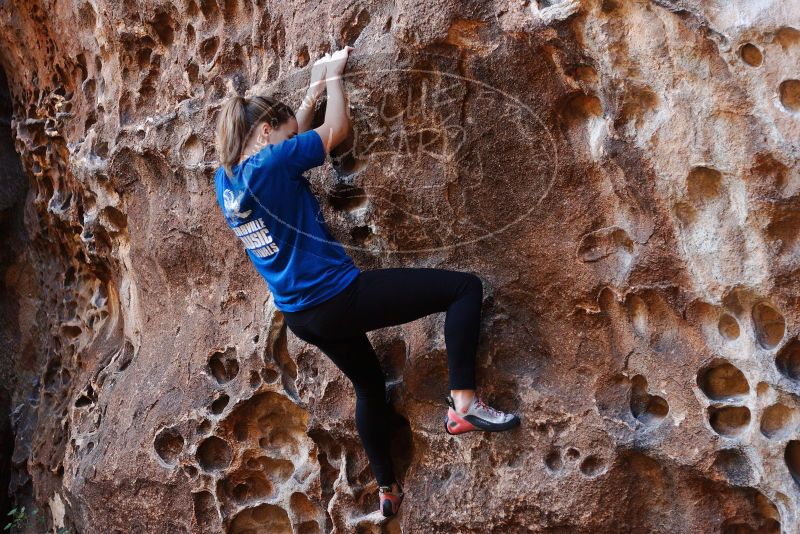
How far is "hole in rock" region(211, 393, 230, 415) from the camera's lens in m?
3.41

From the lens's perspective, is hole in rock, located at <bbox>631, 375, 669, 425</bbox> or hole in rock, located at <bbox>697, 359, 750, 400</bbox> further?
hole in rock, located at <bbox>631, 375, 669, 425</bbox>

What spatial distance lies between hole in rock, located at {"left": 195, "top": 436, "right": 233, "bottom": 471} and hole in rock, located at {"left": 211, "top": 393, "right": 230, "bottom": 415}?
0.32 feet

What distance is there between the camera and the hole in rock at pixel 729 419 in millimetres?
2627

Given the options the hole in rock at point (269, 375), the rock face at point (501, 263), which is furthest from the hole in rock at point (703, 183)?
the hole in rock at point (269, 375)

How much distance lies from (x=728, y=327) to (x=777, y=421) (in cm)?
29

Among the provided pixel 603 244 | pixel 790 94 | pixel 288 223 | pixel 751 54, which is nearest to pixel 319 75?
pixel 288 223

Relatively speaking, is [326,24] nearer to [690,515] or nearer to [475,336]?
[475,336]

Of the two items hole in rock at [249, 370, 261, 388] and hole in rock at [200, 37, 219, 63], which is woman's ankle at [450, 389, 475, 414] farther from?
hole in rock at [200, 37, 219, 63]

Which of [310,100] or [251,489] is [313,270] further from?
[251,489]

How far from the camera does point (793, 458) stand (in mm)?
2559

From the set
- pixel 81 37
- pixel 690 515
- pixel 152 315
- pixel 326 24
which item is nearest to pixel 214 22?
pixel 326 24

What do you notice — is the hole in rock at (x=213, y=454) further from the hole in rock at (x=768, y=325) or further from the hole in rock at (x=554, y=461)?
the hole in rock at (x=768, y=325)

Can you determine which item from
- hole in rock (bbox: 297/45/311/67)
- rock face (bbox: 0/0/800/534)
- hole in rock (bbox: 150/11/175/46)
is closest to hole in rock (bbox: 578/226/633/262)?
rock face (bbox: 0/0/800/534)

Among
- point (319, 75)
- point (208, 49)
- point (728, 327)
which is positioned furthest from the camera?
point (208, 49)
